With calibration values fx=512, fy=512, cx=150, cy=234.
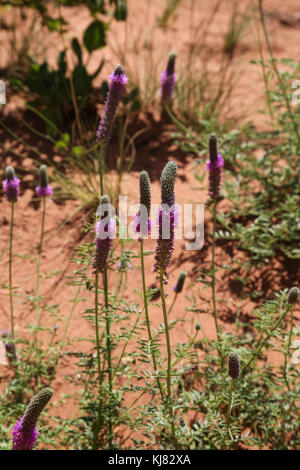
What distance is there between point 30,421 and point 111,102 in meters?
1.19

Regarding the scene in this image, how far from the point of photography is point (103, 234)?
1.71 metres

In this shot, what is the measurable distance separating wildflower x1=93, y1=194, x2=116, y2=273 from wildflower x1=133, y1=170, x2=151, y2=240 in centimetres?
9

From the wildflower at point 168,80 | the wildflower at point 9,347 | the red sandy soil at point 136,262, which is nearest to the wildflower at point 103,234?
the red sandy soil at point 136,262

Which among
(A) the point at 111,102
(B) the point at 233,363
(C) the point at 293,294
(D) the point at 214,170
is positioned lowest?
(B) the point at 233,363

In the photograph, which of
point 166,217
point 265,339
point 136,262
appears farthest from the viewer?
point 136,262

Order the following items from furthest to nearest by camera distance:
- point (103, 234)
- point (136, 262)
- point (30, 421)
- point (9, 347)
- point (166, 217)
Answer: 1. point (136, 262)
2. point (9, 347)
3. point (103, 234)
4. point (166, 217)
5. point (30, 421)

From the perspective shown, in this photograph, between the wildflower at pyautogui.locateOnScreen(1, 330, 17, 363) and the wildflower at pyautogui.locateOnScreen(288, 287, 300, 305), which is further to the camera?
the wildflower at pyautogui.locateOnScreen(1, 330, 17, 363)

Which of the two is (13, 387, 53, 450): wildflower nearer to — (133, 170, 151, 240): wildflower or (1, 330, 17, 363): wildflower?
(133, 170, 151, 240): wildflower

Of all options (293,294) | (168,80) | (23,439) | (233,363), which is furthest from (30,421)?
(168,80)

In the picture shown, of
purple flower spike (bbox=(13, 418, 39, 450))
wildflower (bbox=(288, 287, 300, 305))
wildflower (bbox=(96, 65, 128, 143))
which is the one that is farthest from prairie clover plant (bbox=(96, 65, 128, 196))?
purple flower spike (bbox=(13, 418, 39, 450))

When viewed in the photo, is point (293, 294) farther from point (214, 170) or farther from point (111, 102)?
point (111, 102)

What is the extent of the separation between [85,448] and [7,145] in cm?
273

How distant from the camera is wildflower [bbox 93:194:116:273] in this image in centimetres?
165
